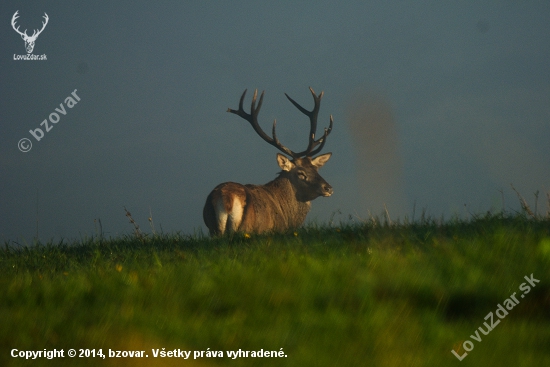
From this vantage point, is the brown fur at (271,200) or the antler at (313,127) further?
the antler at (313,127)

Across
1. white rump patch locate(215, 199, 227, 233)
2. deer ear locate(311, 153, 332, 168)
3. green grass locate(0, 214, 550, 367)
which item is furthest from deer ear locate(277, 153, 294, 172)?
green grass locate(0, 214, 550, 367)

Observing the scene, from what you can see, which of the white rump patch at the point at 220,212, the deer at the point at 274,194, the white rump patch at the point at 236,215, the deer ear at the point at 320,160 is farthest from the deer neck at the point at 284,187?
the white rump patch at the point at 220,212

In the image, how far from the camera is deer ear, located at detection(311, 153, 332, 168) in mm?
13578

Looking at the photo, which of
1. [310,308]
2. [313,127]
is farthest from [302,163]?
[310,308]

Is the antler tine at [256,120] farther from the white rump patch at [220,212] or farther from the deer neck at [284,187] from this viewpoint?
the white rump patch at [220,212]

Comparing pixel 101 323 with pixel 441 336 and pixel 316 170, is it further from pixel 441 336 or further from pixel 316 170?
pixel 316 170

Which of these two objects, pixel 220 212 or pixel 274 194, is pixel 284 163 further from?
pixel 220 212

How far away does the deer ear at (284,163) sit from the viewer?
43.1ft

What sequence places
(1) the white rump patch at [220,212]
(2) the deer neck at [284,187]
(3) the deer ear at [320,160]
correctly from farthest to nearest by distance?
(3) the deer ear at [320,160], (2) the deer neck at [284,187], (1) the white rump patch at [220,212]

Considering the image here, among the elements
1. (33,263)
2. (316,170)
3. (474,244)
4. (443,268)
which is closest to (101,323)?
(443,268)

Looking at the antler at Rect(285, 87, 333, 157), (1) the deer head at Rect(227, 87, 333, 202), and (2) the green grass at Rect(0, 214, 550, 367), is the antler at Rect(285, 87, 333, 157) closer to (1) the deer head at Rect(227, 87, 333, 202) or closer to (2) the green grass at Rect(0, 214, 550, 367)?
(1) the deer head at Rect(227, 87, 333, 202)

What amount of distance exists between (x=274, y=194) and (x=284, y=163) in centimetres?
70

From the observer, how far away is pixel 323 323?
3516 mm

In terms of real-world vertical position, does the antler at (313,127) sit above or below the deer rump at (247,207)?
above
